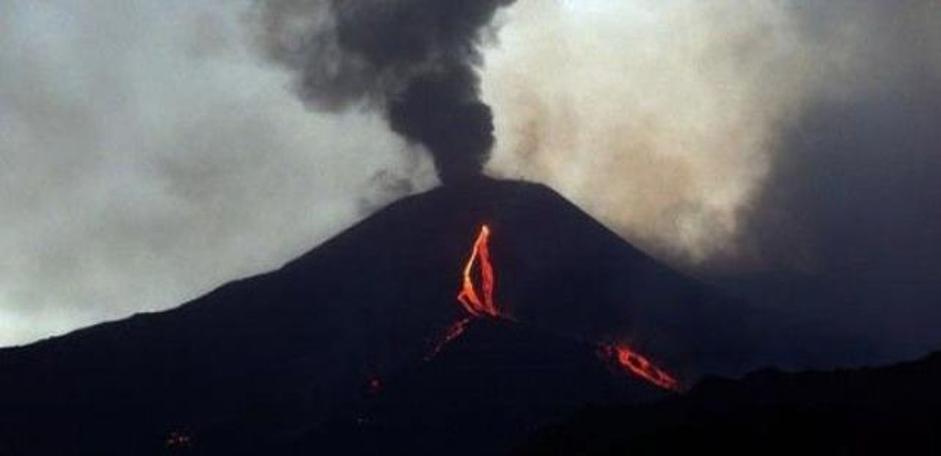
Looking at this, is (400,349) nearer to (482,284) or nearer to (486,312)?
(486,312)

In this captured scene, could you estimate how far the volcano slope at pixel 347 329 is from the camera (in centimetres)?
A: 12838

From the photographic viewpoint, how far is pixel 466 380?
5108 inches

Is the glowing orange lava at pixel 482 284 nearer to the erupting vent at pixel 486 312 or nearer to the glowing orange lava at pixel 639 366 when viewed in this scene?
the erupting vent at pixel 486 312

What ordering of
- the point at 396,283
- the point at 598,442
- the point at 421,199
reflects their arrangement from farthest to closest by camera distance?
1. the point at 421,199
2. the point at 396,283
3. the point at 598,442

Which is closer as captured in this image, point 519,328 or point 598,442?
point 598,442

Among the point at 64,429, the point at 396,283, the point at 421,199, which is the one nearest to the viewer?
the point at 64,429

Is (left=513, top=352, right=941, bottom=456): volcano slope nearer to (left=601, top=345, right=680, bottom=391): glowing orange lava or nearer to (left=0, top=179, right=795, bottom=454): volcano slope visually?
(left=601, top=345, right=680, bottom=391): glowing orange lava

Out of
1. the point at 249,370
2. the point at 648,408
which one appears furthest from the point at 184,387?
the point at 648,408

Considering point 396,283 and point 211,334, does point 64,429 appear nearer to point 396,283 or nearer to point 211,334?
point 211,334

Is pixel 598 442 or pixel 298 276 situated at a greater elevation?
pixel 298 276

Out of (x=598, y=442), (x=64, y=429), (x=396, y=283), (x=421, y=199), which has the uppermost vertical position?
(x=421, y=199)

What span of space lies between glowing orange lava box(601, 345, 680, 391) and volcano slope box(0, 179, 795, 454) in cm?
204

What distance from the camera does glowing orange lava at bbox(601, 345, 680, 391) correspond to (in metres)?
133

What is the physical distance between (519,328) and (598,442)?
54235 mm
